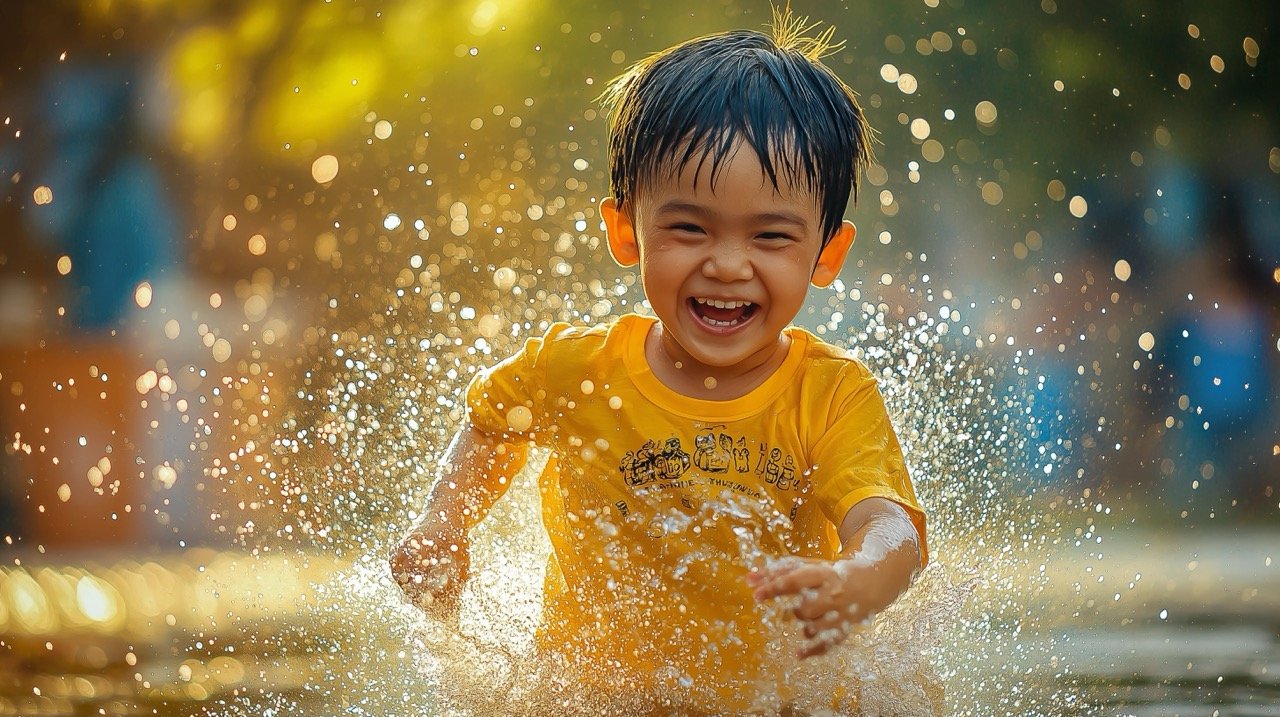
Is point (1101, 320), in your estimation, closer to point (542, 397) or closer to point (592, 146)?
point (592, 146)

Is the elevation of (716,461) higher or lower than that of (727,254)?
lower

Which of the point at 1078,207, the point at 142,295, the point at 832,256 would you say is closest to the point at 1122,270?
the point at 1078,207

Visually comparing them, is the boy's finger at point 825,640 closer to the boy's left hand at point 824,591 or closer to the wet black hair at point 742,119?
the boy's left hand at point 824,591

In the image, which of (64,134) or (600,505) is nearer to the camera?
(600,505)

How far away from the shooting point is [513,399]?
1.16 meters

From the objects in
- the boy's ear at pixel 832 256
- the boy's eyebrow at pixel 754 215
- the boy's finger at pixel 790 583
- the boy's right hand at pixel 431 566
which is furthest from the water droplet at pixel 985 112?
the boy's finger at pixel 790 583

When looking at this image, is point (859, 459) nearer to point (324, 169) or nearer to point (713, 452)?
point (713, 452)

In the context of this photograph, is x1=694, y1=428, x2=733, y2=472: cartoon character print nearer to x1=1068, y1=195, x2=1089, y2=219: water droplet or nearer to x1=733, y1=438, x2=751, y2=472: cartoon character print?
x1=733, y1=438, x2=751, y2=472: cartoon character print

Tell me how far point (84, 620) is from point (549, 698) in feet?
2.37

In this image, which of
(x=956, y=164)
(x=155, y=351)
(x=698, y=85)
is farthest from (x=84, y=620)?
(x=956, y=164)

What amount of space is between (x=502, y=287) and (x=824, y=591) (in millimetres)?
854

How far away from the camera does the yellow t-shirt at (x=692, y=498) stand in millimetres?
1078

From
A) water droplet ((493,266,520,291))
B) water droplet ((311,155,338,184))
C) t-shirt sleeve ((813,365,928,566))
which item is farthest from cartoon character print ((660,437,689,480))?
water droplet ((311,155,338,184))

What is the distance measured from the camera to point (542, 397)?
1.15 meters
